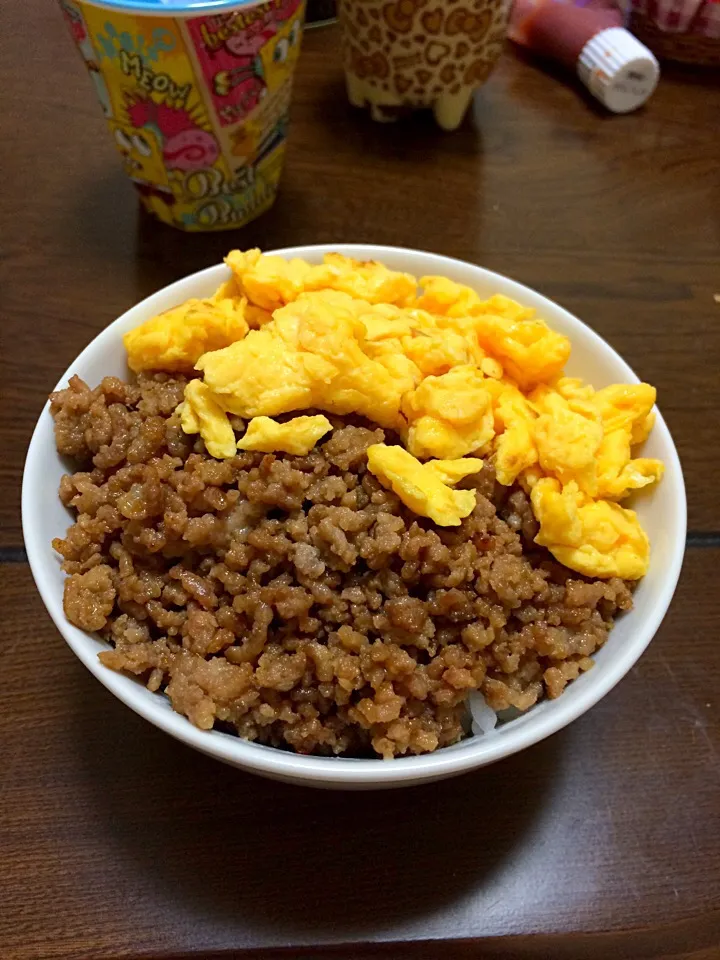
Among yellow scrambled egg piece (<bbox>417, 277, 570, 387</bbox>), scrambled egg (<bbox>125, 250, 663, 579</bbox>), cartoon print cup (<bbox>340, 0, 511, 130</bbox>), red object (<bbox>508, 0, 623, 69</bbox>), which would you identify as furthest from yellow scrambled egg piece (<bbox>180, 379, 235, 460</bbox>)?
red object (<bbox>508, 0, 623, 69</bbox>)

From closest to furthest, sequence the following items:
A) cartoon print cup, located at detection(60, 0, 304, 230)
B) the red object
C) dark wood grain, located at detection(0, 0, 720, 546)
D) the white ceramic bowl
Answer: the white ceramic bowl, cartoon print cup, located at detection(60, 0, 304, 230), dark wood grain, located at detection(0, 0, 720, 546), the red object

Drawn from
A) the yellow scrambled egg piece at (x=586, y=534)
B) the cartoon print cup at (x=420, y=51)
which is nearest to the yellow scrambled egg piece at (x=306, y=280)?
the yellow scrambled egg piece at (x=586, y=534)

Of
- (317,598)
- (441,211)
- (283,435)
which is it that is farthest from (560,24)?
(317,598)

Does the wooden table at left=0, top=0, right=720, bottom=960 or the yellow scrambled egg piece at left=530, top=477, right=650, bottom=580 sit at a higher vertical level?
the yellow scrambled egg piece at left=530, top=477, right=650, bottom=580

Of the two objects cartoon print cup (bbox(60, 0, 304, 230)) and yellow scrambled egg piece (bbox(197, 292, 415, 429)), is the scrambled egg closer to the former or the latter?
yellow scrambled egg piece (bbox(197, 292, 415, 429))

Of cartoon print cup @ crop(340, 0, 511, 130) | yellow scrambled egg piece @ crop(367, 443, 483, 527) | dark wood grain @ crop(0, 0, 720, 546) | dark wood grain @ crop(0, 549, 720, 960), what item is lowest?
dark wood grain @ crop(0, 549, 720, 960)

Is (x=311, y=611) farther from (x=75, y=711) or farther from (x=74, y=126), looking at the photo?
(x=74, y=126)
